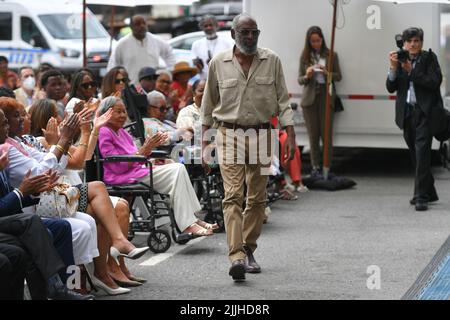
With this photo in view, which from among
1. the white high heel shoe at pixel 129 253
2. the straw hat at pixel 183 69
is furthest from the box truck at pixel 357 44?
the white high heel shoe at pixel 129 253

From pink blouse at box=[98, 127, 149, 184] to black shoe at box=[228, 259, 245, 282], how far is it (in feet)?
6.62

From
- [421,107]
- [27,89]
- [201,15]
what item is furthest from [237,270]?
[201,15]

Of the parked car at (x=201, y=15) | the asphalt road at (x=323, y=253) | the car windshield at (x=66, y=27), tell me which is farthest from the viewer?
the parked car at (x=201, y=15)

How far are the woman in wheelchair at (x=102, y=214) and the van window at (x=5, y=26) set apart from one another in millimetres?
19659

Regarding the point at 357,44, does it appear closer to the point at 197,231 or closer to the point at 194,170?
the point at 194,170

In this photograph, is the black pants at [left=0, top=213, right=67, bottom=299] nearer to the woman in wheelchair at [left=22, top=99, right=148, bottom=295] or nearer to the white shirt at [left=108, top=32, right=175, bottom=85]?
the woman in wheelchair at [left=22, top=99, right=148, bottom=295]

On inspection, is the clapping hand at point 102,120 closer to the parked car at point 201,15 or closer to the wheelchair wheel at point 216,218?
the wheelchair wheel at point 216,218

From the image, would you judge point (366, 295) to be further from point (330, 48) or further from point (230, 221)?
point (330, 48)

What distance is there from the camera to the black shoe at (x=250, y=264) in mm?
9875

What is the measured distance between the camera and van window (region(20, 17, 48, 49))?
93.0ft

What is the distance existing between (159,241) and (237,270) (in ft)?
5.69

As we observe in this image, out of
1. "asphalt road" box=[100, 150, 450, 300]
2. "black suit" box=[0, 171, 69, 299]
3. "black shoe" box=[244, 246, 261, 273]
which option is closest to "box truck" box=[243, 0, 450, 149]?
"asphalt road" box=[100, 150, 450, 300]

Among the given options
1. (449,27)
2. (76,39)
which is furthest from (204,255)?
(76,39)

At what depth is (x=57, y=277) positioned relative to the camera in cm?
819
